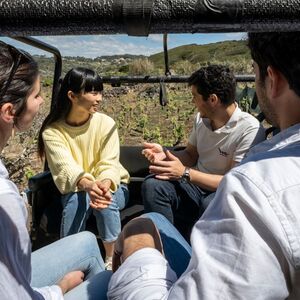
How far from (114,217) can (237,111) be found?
94cm

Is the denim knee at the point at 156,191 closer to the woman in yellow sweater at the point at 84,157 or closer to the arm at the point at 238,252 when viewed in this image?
the woman in yellow sweater at the point at 84,157

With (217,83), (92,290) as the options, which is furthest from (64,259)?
(217,83)

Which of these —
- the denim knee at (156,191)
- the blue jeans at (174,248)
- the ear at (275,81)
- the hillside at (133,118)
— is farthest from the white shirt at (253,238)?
the hillside at (133,118)

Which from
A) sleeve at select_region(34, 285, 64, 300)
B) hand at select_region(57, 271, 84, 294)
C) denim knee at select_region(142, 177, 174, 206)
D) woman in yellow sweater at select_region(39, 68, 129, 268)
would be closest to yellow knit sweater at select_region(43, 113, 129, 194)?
woman in yellow sweater at select_region(39, 68, 129, 268)

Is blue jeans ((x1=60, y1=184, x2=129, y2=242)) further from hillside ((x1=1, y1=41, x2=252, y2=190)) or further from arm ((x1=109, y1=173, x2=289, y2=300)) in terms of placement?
arm ((x1=109, y1=173, x2=289, y2=300))

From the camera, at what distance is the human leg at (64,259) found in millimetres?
1617

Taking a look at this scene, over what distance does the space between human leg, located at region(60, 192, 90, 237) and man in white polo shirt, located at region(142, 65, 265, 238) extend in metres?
0.37

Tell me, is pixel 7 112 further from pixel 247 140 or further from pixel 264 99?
pixel 247 140

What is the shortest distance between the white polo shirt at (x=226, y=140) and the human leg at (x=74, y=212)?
28.9 inches

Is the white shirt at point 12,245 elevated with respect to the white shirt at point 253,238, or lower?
lower

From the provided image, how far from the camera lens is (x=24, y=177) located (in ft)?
15.6

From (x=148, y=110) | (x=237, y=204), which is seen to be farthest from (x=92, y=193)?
(x=148, y=110)

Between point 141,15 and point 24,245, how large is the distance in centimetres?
73

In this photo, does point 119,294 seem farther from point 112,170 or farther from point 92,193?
point 112,170
